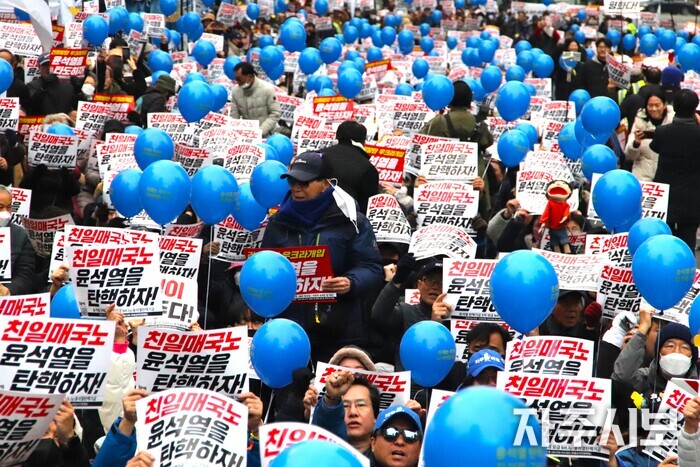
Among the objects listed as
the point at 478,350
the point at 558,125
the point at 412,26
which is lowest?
the point at 412,26

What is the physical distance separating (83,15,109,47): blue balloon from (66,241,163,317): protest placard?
402 inches

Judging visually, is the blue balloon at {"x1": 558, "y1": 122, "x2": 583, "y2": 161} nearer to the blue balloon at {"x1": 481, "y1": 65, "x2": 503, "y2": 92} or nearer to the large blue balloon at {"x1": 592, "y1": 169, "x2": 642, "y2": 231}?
the large blue balloon at {"x1": 592, "y1": 169, "x2": 642, "y2": 231}

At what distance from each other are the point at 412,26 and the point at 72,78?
14253mm

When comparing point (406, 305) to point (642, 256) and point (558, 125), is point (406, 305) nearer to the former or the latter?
point (642, 256)

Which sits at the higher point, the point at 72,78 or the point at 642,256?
the point at 642,256

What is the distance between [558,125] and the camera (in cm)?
1468

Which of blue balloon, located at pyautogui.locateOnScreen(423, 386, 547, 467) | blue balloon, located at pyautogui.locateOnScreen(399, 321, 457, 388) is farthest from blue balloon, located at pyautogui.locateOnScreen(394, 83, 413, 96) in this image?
blue balloon, located at pyautogui.locateOnScreen(423, 386, 547, 467)

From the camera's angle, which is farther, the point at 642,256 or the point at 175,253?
→ the point at 175,253

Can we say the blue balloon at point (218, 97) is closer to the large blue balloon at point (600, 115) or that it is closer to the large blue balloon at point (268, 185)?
the large blue balloon at point (600, 115)

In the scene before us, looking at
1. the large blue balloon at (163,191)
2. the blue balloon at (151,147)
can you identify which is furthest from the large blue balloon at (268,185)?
the blue balloon at (151,147)

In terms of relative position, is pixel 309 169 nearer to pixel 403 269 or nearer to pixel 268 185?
pixel 403 269

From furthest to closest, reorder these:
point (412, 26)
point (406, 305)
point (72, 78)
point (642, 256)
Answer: point (412, 26), point (72, 78), point (406, 305), point (642, 256)

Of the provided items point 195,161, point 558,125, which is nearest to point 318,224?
point 195,161

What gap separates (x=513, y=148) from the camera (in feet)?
39.9
